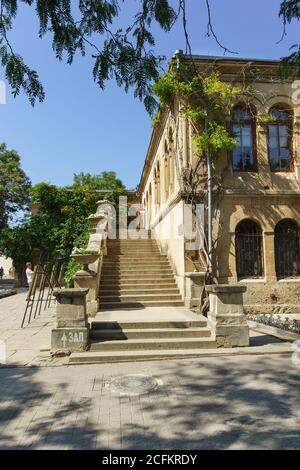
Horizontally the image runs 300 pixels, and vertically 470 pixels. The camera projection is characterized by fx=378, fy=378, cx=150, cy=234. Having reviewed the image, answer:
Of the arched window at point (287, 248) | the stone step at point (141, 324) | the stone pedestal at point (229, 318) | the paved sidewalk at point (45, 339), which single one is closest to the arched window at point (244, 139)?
the arched window at point (287, 248)

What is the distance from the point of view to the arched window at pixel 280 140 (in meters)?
12.3

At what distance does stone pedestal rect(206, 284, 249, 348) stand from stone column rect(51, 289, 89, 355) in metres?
2.53

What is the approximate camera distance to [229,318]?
742cm

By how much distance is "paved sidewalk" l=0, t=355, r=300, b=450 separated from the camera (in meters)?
3.66

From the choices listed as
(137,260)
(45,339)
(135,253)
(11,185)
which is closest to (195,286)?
(137,260)

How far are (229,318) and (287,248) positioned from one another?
5604 millimetres

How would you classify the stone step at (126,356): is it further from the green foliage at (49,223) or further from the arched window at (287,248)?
the green foliage at (49,223)

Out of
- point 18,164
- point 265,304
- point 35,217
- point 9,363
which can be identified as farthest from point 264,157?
point 18,164

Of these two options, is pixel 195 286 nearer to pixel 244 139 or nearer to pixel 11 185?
pixel 244 139

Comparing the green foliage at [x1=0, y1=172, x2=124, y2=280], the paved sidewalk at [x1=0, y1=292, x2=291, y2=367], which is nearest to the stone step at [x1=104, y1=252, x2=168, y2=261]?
the paved sidewalk at [x1=0, y1=292, x2=291, y2=367]

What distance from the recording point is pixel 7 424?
410 cm

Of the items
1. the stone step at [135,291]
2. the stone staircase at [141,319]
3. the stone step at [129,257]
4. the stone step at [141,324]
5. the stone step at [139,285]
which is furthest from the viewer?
the stone step at [129,257]

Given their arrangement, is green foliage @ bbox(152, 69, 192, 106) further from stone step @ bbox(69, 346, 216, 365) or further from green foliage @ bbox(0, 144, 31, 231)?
green foliage @ bbox(0, 144, 31, 231)

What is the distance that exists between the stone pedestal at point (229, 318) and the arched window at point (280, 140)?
624cm
